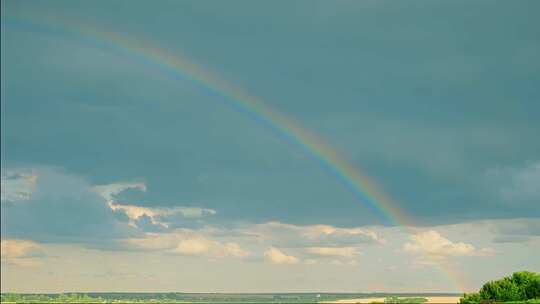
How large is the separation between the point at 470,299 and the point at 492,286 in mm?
7422

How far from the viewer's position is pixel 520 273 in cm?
17988

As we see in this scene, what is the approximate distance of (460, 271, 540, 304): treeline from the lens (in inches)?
6786

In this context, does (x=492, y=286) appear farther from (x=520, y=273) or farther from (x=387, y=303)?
(x=387, y=303)

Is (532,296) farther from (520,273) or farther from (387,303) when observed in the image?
(387,303)

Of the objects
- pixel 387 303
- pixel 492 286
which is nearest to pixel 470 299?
pixel 492 286

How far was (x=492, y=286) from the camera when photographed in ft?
581

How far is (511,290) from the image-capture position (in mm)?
173750

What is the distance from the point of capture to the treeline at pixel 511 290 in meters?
172

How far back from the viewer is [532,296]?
174375 mm

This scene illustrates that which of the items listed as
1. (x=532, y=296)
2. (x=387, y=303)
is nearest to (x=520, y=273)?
(x=532, y=296)

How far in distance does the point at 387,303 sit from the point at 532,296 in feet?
128

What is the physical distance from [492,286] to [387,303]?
29163mm

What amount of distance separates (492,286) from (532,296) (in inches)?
415

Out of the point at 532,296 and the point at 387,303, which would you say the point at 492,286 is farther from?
the point at 387,303
